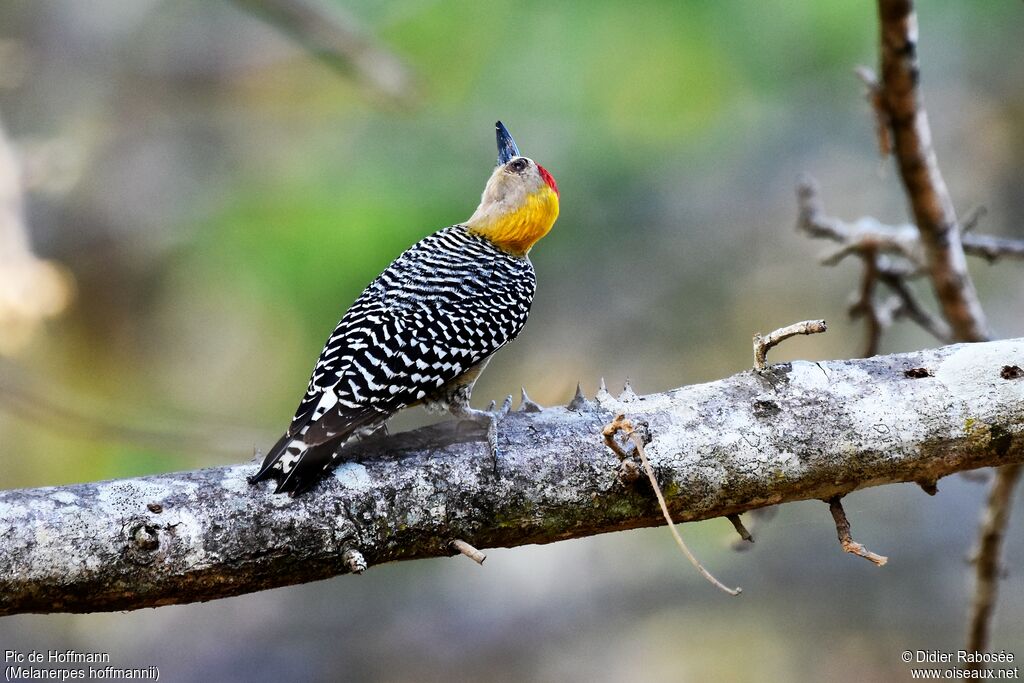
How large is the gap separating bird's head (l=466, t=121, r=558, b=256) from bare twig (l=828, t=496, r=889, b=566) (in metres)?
1.42

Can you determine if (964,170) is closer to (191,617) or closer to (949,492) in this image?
(949,492)

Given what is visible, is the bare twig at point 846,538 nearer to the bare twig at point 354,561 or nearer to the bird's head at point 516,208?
the bare twig at point 354,561

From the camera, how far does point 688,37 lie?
704 centimetres

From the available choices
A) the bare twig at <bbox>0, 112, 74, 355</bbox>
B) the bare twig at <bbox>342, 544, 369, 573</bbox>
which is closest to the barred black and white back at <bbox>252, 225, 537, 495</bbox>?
the bare twig at <bbox>342, 544, 369, 573</bbox>

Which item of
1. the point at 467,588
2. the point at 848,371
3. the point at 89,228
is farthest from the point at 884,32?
the point at 89,228

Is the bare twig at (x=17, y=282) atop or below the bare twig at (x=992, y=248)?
atop

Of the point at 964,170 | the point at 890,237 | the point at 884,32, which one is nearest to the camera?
the point at 884,32

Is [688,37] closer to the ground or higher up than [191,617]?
higher up

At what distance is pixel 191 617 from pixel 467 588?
5.61 feet

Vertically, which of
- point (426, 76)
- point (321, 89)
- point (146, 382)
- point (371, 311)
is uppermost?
point (321, 89)

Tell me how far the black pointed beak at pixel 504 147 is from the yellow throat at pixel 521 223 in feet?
1.08

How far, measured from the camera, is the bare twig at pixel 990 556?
341 centimetres

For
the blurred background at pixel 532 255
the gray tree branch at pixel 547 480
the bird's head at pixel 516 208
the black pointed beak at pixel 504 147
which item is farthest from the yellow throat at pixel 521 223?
the blurred background at pixel 532 255

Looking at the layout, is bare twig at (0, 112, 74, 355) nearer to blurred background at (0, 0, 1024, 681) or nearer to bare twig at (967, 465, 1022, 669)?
blurred background at (0, 0, 1024, 681)
